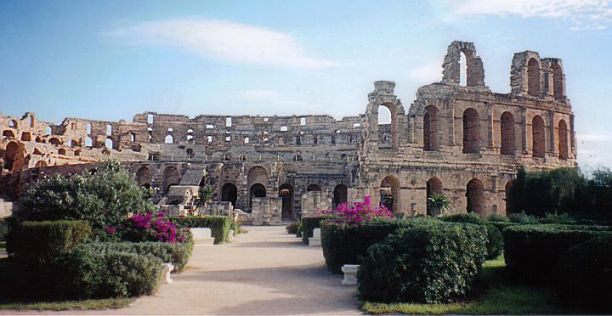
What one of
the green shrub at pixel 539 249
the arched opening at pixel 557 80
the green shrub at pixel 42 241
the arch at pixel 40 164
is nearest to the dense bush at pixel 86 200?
the green shrub at pixel 42 241

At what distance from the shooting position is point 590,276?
338 inches

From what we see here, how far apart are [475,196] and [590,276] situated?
79.3 feet

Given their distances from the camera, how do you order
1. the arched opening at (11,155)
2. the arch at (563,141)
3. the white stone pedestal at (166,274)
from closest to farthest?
the white stone pedestal at (166,274), the arch at (563,141), the arched opening at (11,155)

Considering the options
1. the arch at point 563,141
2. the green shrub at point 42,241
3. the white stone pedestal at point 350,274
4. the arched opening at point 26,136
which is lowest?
the white stone pedestal at point 350,274

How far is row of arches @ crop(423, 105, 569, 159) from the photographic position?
31.6 metres

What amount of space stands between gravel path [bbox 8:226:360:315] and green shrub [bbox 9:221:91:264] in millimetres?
1631

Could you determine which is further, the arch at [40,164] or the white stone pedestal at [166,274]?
the arch at [40,164]

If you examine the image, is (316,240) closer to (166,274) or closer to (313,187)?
(166,274)

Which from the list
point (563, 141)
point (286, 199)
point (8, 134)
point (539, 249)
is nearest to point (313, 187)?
point (286, 199)

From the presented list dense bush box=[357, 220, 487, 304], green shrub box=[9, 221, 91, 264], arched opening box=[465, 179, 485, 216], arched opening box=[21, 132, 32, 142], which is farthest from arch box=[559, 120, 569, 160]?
arched opening box=[21, 132, 32, 142]

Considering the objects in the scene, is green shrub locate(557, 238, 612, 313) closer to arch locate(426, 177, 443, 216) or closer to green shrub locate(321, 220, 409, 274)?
green shrub locate(321, 220, 409, 274)

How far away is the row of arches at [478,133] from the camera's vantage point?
104 ft

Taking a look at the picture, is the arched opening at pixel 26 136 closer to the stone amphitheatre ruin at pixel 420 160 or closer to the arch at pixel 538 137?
the stone amphitheatre ruin at pixel 420 160

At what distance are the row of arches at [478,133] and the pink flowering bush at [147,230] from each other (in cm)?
2110
